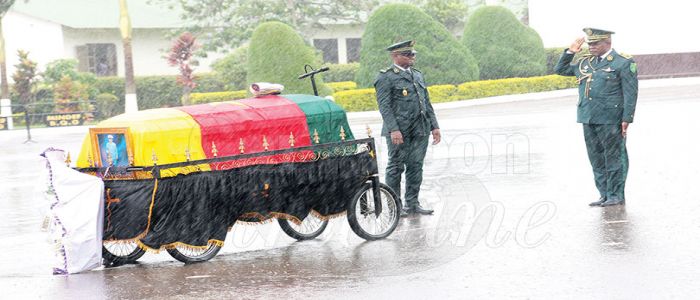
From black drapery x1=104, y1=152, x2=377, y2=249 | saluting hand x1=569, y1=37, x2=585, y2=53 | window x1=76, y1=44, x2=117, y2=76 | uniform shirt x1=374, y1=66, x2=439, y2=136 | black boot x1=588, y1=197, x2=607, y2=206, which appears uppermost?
window x1=76, y1=44, x2=117, y2=76

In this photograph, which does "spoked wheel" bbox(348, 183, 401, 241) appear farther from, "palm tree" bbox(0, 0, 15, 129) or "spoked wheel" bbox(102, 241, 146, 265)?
"palm tree" bbox(0, 0, 15, 129)

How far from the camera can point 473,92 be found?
36.4 metres

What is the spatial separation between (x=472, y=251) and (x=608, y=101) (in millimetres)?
3146

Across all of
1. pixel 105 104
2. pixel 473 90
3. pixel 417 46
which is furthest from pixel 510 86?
pixel 105 104

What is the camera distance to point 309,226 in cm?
1080

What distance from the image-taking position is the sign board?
37.8 metres

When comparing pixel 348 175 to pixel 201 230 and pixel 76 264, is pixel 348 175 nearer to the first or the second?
pixel 201 230

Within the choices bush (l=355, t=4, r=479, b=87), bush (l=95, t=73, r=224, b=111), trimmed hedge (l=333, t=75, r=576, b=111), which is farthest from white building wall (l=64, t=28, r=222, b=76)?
trimmed hedge (l=333, t=75, r=576, b=111)

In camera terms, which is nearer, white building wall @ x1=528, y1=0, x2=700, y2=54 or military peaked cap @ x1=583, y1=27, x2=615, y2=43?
military peaked cap @ x1=583, y1=27, x2=615, y2=43

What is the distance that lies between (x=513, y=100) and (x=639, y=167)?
20700 mm

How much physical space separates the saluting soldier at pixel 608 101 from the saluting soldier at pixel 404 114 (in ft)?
5.40

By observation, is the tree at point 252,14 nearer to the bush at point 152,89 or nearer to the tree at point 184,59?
the bush at point 152,89

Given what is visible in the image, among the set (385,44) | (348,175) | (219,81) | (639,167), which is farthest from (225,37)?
(348,175)

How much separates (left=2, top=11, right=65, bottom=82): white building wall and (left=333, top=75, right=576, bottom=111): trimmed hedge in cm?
1914
